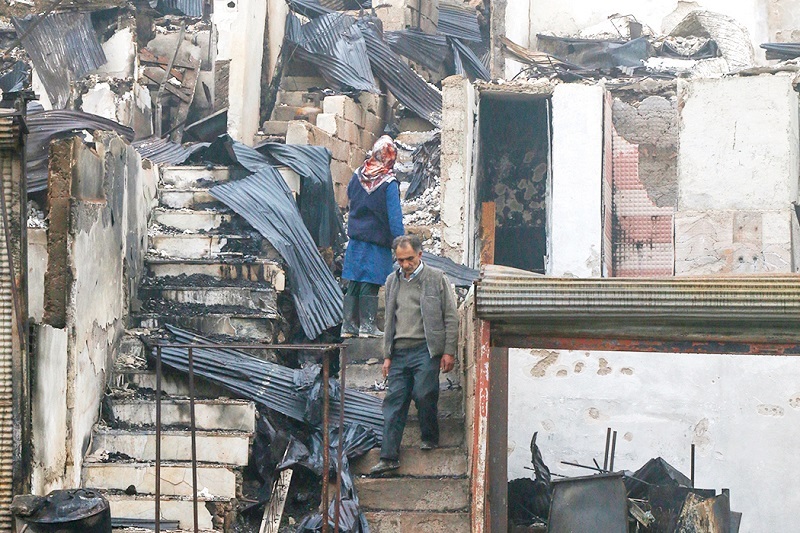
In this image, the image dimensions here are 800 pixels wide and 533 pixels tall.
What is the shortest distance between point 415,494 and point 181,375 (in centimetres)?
222

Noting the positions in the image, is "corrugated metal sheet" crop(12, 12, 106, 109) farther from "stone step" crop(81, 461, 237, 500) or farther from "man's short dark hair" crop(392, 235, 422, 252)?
"man's short dark hair" crop(392, 235, 422, 252)

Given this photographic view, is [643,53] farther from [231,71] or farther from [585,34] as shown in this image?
[231,71]

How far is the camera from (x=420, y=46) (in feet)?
61.2

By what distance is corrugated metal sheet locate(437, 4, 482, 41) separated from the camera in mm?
21188

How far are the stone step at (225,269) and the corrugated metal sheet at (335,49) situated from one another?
5.58 m

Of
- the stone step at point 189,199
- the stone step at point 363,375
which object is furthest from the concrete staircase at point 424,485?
the stone step at point 189,199

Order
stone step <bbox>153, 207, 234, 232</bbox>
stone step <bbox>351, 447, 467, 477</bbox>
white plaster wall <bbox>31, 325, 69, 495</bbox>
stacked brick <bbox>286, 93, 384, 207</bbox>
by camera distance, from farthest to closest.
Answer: stacked brick <bbox>286, 93, 384, 207</bbox> < stone step <bbox>153, 207, 234, 232</bbox> < stone step <bbox>351, 447, 467, 477</bbox> < white plaster wall <bbox>31, 325, 69, 495</bbox>

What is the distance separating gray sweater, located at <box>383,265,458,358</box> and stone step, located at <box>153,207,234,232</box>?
3.03m

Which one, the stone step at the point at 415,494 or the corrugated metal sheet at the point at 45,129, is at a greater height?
the corrugated metal sheet at the point at 45,129

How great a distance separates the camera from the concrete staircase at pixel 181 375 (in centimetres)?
916

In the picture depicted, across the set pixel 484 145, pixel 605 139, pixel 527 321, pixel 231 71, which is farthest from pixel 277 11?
pixel 527 321

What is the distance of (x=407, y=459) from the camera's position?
30.7 ft

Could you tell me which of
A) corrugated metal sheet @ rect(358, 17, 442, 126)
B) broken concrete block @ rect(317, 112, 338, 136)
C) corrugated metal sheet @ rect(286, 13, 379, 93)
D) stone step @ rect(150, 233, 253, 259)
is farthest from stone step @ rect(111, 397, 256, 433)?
corrugated metal sheet @ rect(358, 17, 442, 126)

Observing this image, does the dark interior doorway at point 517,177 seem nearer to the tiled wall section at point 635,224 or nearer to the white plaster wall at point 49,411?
the tiled wall section at point 635,224
